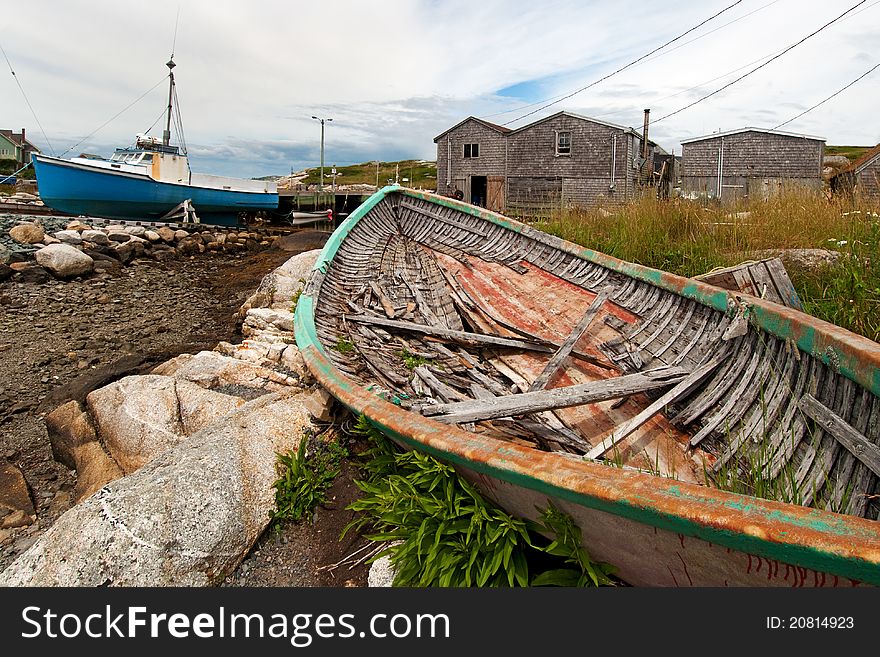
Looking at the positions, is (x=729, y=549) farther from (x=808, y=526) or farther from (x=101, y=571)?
(x=101, y=571)

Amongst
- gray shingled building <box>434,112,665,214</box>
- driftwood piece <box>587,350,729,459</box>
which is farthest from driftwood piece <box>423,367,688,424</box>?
gray shingled building <box>434,112,665,214</box>

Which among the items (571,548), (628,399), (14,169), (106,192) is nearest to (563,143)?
(106,192)

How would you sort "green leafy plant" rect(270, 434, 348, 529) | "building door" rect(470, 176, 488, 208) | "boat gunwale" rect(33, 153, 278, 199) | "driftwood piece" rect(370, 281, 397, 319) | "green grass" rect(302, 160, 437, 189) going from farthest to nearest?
"green grass" rect(302, 160, 437, 189) < "building door" rect(470, 176, 488, 208) < "boat gunwale" rect(33, 153, 278, 199) < "driftwood piece" rect(370, 281, 397, 319) < "green leafy plant" rect(270, 434, 348, 529)

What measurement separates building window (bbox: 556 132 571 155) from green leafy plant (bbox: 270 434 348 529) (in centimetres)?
2413

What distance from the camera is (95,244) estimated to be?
16641mm

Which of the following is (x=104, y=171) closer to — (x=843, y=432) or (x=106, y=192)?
(x=106, y=192)

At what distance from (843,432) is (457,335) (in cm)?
354

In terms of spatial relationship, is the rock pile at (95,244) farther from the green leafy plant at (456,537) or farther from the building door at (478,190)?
the green leafy plant at (456,537)

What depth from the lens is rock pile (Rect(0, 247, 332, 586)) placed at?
3217 mm

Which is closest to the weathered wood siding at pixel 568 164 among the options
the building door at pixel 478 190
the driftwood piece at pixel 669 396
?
the building door at pixel 478 190

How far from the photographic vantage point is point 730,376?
394cm

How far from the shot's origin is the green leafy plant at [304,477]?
385 cm

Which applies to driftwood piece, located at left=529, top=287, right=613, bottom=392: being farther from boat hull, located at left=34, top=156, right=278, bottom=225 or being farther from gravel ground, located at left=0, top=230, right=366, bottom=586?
boat hull, located at left=34, top=156, right=278, bottom=225

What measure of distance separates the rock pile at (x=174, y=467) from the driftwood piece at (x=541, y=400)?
1.55m
